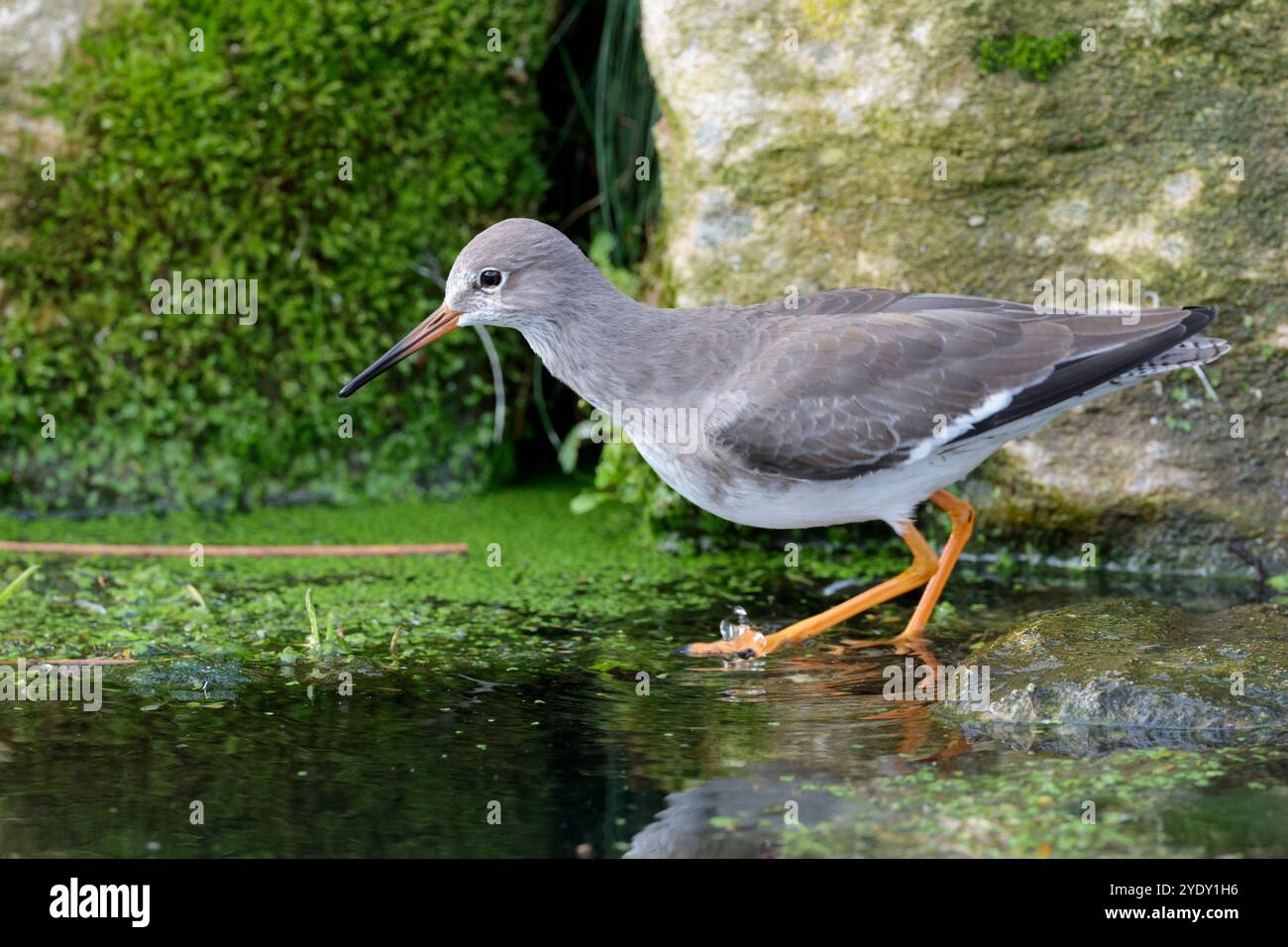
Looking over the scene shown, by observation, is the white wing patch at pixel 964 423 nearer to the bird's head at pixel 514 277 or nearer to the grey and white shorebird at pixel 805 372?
the grey and white shorebird at pixel 805 372

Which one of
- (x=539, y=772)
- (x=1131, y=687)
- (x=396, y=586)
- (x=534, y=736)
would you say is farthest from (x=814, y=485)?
(x=396, y=586)

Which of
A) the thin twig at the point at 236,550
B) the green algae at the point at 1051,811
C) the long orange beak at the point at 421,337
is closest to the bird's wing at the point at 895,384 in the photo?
the long orange beak at the point at 421,337

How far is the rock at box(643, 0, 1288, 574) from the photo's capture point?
21.2 feet

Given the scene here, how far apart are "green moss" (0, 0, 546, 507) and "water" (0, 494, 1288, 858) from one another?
1.05 meters

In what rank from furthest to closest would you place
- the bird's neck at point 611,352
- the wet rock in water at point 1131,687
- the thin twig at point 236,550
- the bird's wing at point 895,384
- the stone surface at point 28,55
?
1. the stone surface at point 28,55
2. the thin twig at point 236,550
3. the bird's neck at point 611,352
4. the bird's wing at point 895,384
5. the wet rock in water at point 1131,687

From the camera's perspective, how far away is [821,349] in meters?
5.54

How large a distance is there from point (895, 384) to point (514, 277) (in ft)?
4.90

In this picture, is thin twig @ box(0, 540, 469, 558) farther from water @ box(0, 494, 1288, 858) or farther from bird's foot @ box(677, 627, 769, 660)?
bird's foot @ box(677, 627, 769, 660)

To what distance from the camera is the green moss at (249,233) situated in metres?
7.19

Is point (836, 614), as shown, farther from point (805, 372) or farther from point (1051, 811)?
point (1051, 811)

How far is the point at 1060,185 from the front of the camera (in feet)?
21.6

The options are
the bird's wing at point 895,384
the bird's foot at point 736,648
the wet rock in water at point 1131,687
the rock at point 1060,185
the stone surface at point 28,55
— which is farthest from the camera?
the stone surface at point 28,55

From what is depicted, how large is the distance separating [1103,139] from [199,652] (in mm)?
4386

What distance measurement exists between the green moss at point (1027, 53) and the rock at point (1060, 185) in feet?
0.06
